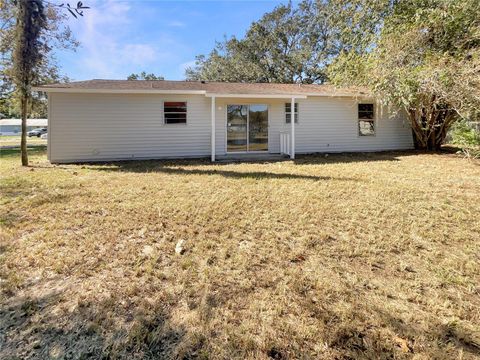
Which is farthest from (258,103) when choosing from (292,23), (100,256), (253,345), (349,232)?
(292,23)

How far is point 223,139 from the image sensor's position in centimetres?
1197

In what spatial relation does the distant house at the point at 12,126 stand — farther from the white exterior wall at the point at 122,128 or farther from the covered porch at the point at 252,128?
the covered porch at the point at 252,128

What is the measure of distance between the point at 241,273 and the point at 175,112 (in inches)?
366

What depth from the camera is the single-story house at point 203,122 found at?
10617 millimetres

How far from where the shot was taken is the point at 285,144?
12094mm

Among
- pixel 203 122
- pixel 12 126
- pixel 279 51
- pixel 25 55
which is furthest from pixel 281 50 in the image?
pixel 12 126

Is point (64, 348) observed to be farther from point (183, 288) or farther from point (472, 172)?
point (472, 172)

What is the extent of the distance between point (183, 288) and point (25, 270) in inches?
70.0

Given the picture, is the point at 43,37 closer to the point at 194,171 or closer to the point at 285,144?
the point at 194,171

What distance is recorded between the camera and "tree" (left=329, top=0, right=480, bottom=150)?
24.8 ft

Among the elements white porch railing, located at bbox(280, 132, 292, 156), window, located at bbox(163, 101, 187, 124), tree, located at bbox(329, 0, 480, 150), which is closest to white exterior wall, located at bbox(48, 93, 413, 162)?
window, located at bbox(163, 101, 187, 124)

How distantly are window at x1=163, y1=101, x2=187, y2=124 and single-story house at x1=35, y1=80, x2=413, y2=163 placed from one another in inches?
1.4

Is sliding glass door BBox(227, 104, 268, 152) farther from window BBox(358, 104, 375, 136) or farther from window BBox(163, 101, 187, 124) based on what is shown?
window BBox(358, 104, 375, 136)

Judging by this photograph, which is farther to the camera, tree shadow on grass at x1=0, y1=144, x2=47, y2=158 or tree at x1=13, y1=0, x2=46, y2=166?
tree shadow on grass at x1=0, y1=144, x2=47, y2=158
